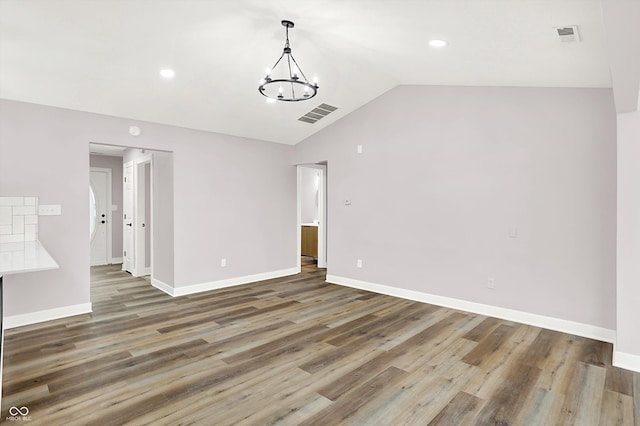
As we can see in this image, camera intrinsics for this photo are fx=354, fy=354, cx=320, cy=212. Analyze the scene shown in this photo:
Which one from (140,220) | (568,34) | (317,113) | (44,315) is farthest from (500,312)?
(140,220)

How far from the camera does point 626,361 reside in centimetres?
299

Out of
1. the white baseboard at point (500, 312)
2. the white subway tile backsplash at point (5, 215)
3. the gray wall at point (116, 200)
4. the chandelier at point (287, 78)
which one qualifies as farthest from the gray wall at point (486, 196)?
the gray wall at point (116, 200)

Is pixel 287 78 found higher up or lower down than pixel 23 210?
higher up

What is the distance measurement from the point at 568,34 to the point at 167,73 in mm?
3739

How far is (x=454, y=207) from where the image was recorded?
4.61 meters

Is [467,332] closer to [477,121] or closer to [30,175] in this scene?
[477,121]

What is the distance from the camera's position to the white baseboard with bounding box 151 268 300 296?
17.1 feet

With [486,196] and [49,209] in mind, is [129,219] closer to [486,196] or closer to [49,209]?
[49,209]

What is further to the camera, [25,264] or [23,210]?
[23,210]

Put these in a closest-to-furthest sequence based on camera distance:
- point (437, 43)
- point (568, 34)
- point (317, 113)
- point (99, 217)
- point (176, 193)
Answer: point (568, 34)
point (437, 43)
point (176, 193)
point (317, 113)
point (99, 217)

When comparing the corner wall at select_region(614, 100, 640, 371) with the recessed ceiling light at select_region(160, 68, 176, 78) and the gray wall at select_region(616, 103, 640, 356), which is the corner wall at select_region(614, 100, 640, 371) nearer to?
the gray wall at select_region(616, 103, 640, 356)

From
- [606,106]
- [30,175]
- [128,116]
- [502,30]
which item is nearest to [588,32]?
[502,30]

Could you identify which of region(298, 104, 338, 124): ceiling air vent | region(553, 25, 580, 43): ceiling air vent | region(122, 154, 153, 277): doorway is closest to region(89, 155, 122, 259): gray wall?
region(122, 154, 153, 277): doorway

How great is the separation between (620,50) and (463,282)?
3.11m
